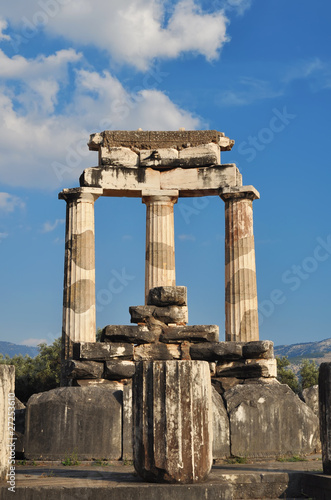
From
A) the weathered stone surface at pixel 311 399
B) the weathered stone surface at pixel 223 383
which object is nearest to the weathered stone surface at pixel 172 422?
the weathered stone surface at pixel 311 399

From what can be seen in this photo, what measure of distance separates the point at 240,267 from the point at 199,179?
3.79 metres

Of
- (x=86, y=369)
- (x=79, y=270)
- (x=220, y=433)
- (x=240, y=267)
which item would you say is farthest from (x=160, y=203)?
(x=220, y=433)

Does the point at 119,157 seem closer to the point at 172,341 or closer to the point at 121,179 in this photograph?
the point at 121,179

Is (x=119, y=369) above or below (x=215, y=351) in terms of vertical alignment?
below

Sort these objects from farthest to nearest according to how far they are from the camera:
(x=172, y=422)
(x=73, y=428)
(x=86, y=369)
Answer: (x=86, y=369)
(x=73, y=428)
(x=172, y=422)

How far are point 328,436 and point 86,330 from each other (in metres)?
14.9

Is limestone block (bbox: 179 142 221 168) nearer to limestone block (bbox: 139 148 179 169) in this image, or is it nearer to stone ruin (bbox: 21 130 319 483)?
stone ruin (bbox: 21 130 319 483)

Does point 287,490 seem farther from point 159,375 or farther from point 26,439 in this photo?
point 26,439

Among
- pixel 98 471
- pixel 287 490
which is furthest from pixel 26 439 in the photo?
pixel 287 490

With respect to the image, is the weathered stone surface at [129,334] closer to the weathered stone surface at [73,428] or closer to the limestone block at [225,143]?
the weathered stone surface at [73,428]

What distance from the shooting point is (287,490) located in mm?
9258

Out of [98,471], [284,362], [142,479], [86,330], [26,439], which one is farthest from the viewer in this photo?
[284,362]

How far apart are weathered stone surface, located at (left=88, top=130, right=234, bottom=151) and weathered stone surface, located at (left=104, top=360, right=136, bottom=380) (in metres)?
12.0

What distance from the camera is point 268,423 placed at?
12383 mm
